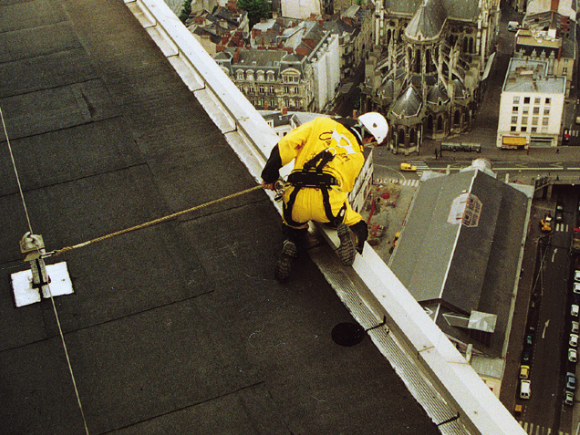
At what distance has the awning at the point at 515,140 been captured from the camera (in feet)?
246

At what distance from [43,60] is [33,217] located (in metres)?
7.51

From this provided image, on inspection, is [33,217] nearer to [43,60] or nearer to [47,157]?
[47,157]

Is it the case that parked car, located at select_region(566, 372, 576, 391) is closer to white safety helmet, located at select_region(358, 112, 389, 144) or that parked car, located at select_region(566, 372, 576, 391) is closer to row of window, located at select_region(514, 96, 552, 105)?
row of window, located at select_region(514, 96, 552, 105)

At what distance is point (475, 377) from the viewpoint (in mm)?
11281

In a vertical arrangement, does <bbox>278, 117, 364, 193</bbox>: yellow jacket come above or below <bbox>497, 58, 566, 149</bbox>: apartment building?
above

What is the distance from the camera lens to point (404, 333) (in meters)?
12.0

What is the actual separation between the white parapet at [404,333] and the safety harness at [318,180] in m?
0.40

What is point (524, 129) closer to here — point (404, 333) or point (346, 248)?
point (346, 248)

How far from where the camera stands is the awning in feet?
246

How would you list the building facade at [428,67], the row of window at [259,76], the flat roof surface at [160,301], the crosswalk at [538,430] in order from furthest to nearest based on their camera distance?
the row of window at [259,76] < the building facade at [428,67] < the crosswalk at [538,430] < the flat roof surface at [160,301]

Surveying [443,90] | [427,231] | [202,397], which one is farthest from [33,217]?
[443,90]

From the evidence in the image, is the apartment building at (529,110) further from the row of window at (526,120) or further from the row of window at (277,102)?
the row of window at (277,102)

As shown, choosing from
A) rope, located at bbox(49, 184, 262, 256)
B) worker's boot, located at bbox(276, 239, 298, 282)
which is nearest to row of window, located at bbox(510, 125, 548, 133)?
rope, located at bbox(49, 184, 262, 256)

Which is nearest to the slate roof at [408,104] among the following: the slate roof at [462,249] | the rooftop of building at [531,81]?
the rooftop of building at [531,81]
